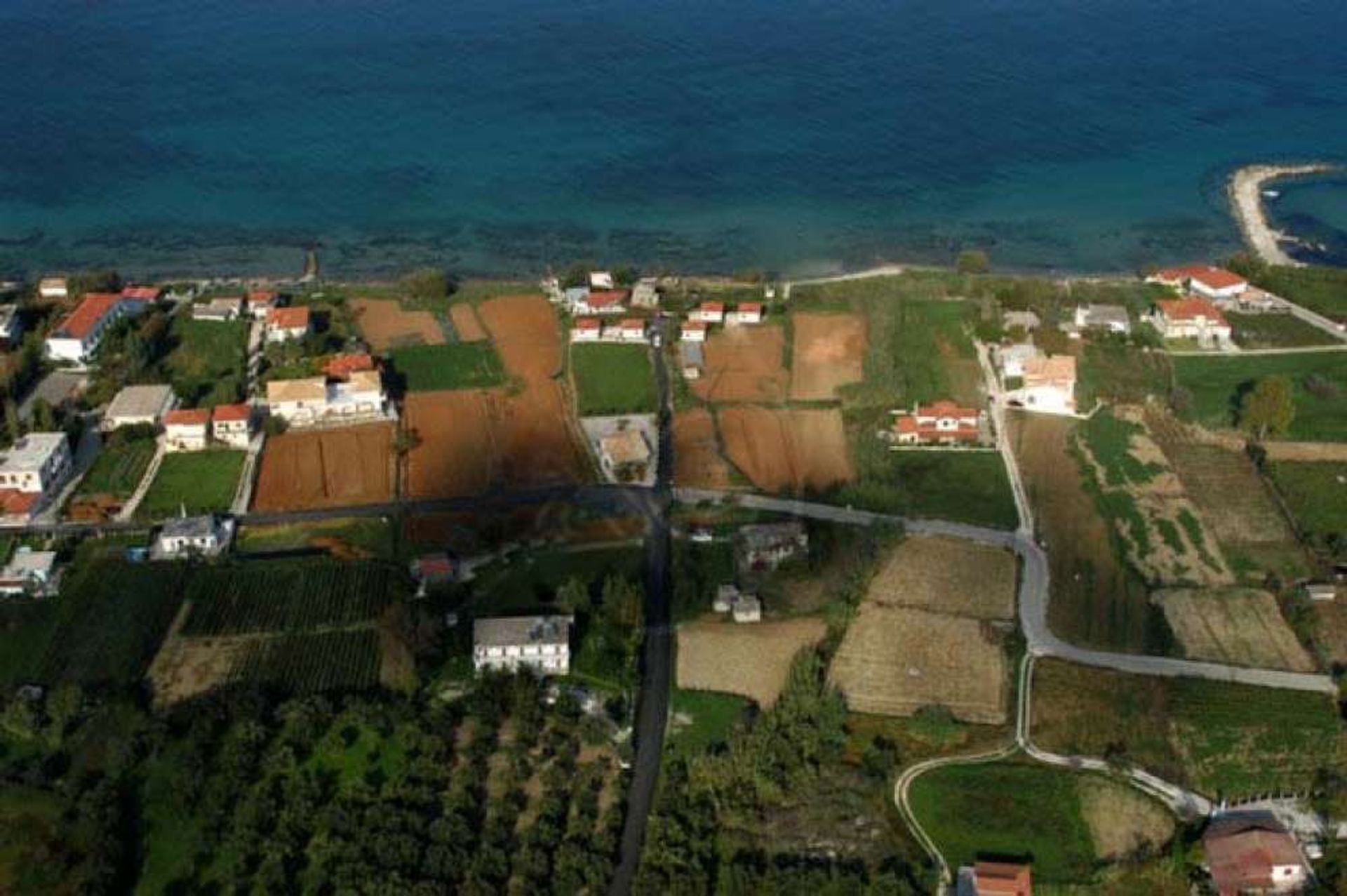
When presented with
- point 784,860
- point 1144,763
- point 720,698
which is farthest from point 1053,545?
point 784,860

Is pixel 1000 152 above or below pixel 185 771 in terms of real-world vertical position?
above

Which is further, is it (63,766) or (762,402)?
(762,402)

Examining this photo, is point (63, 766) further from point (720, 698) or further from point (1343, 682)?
point (1343, 682)

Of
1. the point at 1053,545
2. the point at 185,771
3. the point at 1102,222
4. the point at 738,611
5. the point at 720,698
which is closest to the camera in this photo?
the point at 185,771

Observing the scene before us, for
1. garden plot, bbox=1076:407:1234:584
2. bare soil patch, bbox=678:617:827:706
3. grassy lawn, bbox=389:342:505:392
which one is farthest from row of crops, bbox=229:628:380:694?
garden plot, bbox=1076:407:1234:584

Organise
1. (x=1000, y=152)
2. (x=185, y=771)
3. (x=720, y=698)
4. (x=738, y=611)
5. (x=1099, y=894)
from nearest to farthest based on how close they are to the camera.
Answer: (x=1099, y=894), (x=185, y=771), (x=720, y=698), (x=738, y=611), (x=1000, y=152)

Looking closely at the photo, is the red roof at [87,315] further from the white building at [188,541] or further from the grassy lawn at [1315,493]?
the grassy lawn at [1315,493]

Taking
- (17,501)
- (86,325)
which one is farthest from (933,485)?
(86,325)
